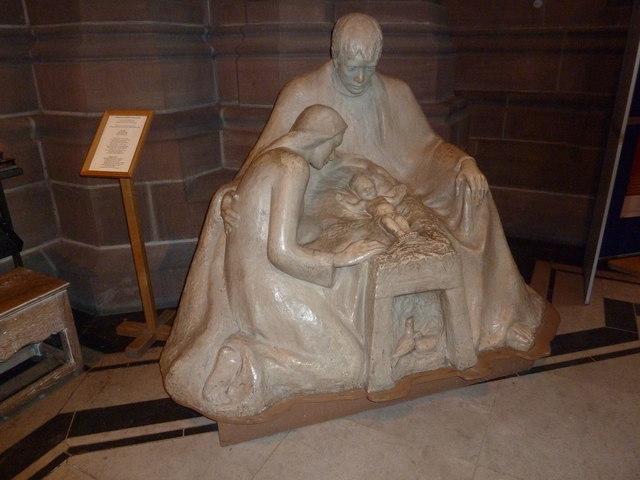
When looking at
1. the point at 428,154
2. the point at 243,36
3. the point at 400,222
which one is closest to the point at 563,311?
the point at 428,154

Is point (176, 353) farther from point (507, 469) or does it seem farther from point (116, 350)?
point (507, 469)

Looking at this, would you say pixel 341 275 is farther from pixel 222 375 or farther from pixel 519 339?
pixel 519 339

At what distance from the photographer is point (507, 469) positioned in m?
2.14

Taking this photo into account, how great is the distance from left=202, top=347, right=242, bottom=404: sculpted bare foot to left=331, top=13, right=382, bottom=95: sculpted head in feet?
4.96

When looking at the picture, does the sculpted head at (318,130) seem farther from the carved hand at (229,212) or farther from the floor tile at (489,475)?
the floor tile at (489,475)

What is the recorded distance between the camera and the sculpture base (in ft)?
7.31

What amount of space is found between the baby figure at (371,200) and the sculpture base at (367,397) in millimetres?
785

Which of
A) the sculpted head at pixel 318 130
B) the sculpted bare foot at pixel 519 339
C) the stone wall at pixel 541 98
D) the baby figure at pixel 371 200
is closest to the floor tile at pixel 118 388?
the baby figure at pixel 371 200

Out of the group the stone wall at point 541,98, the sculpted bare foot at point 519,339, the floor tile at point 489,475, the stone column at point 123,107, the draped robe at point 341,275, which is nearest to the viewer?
the floor tile at point 489,475

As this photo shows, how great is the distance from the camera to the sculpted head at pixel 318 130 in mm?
2236

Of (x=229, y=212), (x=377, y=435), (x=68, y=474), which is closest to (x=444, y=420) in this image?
(x=377, y=435)

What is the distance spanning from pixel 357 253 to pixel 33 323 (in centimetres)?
178

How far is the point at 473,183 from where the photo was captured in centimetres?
249

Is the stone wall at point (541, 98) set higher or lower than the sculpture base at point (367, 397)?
higher
